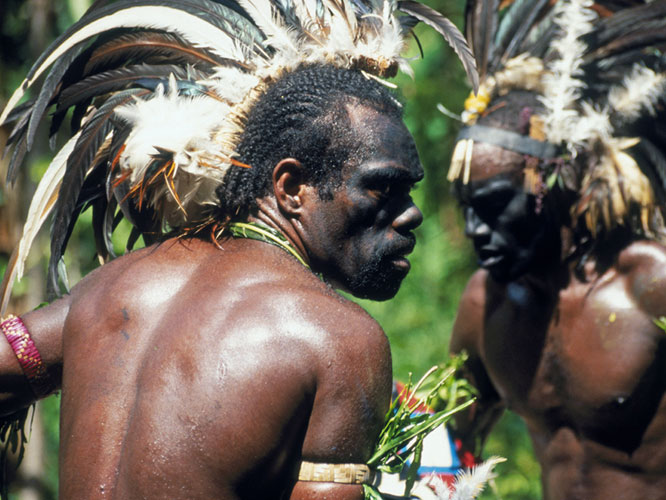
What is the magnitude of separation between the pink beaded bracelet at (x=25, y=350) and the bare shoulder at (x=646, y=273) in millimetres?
2573

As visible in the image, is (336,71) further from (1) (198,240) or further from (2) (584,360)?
(2) (584,360)

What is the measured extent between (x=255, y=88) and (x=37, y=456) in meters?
4.79

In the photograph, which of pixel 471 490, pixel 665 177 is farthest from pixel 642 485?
pixel 471 490

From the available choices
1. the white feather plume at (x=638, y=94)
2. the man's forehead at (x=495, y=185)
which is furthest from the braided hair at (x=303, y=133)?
the white feather plume at (x=638, y=94)

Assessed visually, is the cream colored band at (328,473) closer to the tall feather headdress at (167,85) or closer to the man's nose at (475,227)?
the tall feather headdress at (167,85)

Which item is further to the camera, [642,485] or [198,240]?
[642,485]

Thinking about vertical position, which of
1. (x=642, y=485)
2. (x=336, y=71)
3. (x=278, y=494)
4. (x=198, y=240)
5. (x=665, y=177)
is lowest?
(x=642, y=485)

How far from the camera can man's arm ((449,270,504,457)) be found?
4379 mm

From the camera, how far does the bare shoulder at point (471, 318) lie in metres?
4.52

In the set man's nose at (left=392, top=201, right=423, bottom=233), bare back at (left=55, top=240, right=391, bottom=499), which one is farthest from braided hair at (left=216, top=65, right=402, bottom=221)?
bare back at (left=55, top=240, right=391, bottom=499)

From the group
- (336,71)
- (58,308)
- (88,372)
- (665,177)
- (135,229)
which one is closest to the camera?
(88,372)

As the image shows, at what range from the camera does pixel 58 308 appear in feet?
7.93

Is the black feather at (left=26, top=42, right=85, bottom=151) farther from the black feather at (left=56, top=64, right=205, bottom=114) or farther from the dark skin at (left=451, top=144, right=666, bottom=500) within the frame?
the dark skin at (left=451, top=144, right=666, bottom=500)

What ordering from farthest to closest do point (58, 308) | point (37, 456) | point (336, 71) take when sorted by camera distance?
point (37, 456) < point (336, 71) < point (58, 308)
